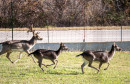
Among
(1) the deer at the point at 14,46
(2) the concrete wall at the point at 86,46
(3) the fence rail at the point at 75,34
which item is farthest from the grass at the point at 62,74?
(3) the fence rail at the point at 75,34

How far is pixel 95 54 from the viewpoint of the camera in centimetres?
1302

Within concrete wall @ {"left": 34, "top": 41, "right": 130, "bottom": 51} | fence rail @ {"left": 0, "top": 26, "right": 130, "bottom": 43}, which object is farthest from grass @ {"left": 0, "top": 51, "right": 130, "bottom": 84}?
fence rail @ {"left": 0, "top": 26, "right": 130, "bottom": 43}

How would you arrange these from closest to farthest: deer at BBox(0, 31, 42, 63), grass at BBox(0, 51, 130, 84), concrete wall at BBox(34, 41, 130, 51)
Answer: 1. grass at BBox(0, 51, 130, 84)
2. deer at BBox(0, 31, 42, 63)
3. concrete wall at BBox(34, 41, 130, 51)

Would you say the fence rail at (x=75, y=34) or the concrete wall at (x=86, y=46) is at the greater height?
the fence rail at (x=75, y=34)

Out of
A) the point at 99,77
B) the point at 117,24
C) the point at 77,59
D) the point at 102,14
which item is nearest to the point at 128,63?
the point at 77,59

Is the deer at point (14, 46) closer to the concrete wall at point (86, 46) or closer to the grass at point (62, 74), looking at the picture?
the grass at point (62, 74)

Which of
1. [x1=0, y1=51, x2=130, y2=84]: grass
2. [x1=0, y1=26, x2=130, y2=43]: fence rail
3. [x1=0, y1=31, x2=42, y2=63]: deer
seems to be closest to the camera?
[x1=0, y1=51, x2=130, y2=84]: grass

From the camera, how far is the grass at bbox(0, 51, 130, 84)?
11.1 metres

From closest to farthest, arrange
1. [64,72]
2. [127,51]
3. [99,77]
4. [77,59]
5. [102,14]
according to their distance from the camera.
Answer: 1. [99,77]
2. [64,72]
3. [77,59]
4. [127,51]
5. [102,14]

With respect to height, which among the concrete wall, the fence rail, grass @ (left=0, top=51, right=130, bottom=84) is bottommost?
grass @ (left=0, top=51, right=130, bottom=84)

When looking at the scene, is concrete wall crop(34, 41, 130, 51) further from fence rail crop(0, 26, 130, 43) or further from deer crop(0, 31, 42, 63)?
deer crop(0, 31, 42, 63)

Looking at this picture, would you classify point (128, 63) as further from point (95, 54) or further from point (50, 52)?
point (50, 52)

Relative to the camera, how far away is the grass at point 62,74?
11.1 meters

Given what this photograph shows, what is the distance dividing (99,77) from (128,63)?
432cm
